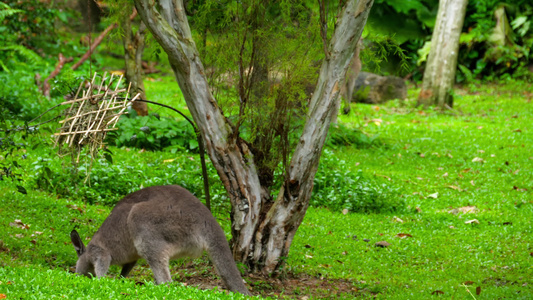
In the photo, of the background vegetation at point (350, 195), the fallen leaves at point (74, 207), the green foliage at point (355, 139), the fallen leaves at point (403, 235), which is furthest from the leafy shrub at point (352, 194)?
the fallen leaves at point (74, 207)

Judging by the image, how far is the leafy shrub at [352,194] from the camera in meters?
10.9

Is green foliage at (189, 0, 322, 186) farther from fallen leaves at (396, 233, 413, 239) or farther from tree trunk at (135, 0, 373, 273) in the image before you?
fallen leaves at (396, 233, 413, 239)

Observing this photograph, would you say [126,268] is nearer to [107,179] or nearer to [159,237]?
[159,237]

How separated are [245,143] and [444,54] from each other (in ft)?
51.0

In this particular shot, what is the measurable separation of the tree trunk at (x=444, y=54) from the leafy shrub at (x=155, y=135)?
1144 cm

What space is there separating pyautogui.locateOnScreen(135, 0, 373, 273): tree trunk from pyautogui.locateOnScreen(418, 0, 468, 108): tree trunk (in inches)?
599

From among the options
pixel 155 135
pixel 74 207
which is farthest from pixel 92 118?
pixel 155 135

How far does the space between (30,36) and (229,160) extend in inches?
703

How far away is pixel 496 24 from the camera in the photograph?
24828 millimetres

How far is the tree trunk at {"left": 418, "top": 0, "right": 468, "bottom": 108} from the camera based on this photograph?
67.1 feet

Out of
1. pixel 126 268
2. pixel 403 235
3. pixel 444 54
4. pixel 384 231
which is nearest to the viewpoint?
pixel 126 268

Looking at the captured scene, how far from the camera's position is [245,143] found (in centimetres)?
719

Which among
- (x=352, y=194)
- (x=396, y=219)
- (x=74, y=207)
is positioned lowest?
(x=396, y=219)

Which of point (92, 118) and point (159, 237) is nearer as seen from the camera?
point (159, 237)
